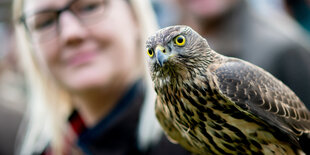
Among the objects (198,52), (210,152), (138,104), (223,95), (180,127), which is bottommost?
(138,104)

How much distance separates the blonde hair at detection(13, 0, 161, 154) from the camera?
2.32m

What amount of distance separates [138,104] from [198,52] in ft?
3.91

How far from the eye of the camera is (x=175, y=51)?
1296mm

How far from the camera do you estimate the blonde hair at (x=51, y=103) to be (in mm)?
2322

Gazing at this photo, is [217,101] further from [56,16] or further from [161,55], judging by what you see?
[56,16]

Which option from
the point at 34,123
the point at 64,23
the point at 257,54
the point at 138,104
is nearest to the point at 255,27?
the point at 257,54

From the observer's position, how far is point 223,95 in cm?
127

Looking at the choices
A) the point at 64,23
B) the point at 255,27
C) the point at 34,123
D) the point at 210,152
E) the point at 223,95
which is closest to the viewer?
the point at 223,95

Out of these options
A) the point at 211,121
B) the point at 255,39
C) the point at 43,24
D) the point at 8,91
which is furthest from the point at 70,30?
the point at 8,91

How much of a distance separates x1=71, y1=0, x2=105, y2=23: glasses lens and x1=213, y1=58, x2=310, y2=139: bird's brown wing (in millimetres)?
1092

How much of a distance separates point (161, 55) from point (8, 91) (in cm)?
335

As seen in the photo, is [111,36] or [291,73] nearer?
[111,36]

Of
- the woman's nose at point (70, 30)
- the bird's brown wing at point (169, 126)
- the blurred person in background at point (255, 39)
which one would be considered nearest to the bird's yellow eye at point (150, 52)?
the bird's brown wing at point (169, 126)

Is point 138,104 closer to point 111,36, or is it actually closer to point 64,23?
point 111,36
